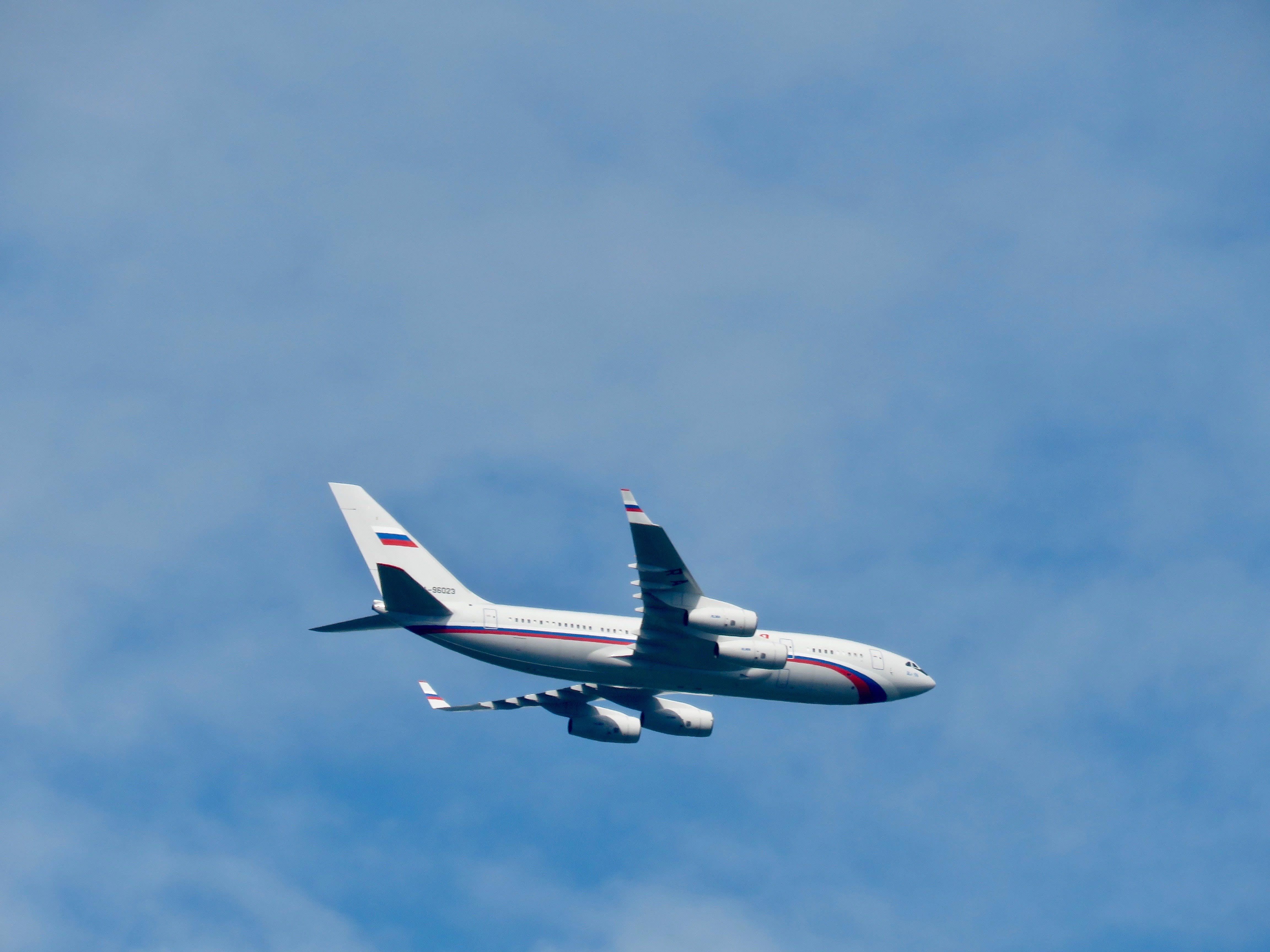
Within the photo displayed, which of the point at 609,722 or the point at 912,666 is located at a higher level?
the point at 912,666

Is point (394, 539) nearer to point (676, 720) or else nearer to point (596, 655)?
point (596, 655)

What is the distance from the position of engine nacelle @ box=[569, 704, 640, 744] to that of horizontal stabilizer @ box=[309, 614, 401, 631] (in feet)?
41.0

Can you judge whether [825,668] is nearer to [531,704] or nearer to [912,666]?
[912,666]

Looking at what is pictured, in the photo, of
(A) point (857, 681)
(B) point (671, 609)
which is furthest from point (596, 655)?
(A) point (857, 681)

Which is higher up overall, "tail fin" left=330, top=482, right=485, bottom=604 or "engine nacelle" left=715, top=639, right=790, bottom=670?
"tail fin" left=330, top=482, right=485, bottom=604

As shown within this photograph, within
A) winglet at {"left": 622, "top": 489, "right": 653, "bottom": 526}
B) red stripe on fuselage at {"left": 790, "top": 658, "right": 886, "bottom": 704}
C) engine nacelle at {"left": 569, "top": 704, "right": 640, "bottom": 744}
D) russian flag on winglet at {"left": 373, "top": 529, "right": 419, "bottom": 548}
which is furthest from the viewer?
engine nacelle at {"left": 569, "top": 704, "right": 640, "bottom": 744}

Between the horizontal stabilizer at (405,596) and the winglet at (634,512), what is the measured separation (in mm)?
9755

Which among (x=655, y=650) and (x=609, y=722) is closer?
(x=655, y=650)

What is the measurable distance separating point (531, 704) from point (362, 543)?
12.2 metres

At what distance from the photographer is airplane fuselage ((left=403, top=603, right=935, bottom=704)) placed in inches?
2172

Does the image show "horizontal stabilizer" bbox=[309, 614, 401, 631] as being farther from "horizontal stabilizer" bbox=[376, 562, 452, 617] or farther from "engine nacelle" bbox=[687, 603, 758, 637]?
"engine nacelle" bbox=[687, 603, 758, 637]

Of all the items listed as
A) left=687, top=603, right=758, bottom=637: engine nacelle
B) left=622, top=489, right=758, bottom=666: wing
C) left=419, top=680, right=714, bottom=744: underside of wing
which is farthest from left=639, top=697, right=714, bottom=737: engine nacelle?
left=687, top=603, right=758, bottom=637: engine nacelle

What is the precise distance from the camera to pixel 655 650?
5503 cm

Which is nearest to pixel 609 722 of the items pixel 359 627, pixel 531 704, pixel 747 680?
pixel 531 704
